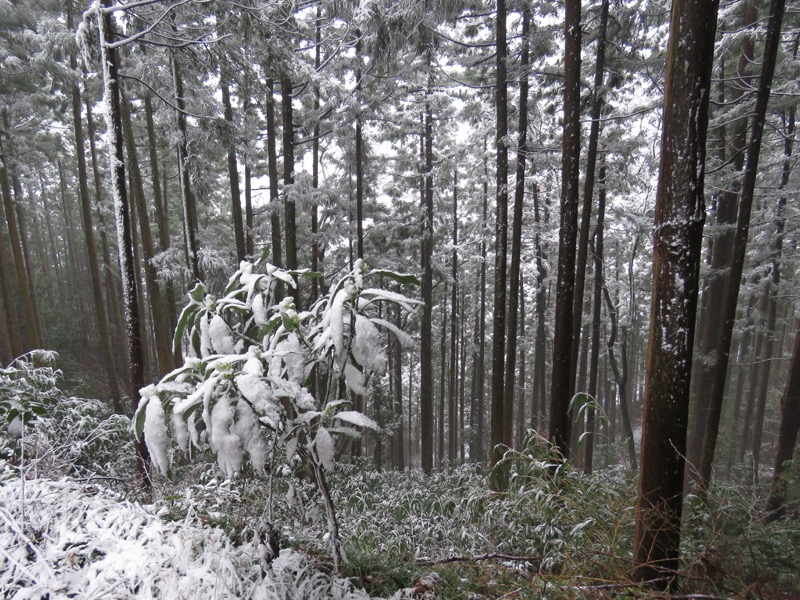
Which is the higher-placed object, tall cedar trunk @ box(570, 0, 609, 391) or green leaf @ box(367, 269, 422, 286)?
tall cedar trunk @ box(570, 0, 609, 391)

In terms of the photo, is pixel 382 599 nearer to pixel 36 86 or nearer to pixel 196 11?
pixel 196 11

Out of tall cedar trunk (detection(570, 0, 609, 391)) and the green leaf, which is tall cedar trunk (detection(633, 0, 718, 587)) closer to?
the green leaf

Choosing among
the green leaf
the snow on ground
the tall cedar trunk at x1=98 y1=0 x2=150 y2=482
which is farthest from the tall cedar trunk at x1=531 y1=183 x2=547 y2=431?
the snow on ground

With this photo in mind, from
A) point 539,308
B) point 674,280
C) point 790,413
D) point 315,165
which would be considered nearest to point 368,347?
point 674,280

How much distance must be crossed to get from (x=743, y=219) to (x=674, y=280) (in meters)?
5.78

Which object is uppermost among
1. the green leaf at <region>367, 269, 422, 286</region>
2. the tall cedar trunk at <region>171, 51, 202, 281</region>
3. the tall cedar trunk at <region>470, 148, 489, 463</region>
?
the tall cedar trunk at <region>171, 51, 202, 281</region>

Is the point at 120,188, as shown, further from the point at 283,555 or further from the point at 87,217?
the point at 87,217

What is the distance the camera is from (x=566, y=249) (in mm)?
5637

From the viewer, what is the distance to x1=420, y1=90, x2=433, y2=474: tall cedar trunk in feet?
43.0

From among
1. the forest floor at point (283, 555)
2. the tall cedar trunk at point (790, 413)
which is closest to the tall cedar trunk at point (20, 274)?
the forest floor at point (283, 555)

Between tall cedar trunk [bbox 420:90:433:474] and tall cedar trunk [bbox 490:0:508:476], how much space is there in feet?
15.5

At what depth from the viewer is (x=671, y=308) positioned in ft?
7.71

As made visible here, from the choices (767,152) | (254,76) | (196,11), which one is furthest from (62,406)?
(767,152)

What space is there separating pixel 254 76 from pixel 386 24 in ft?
7.72
